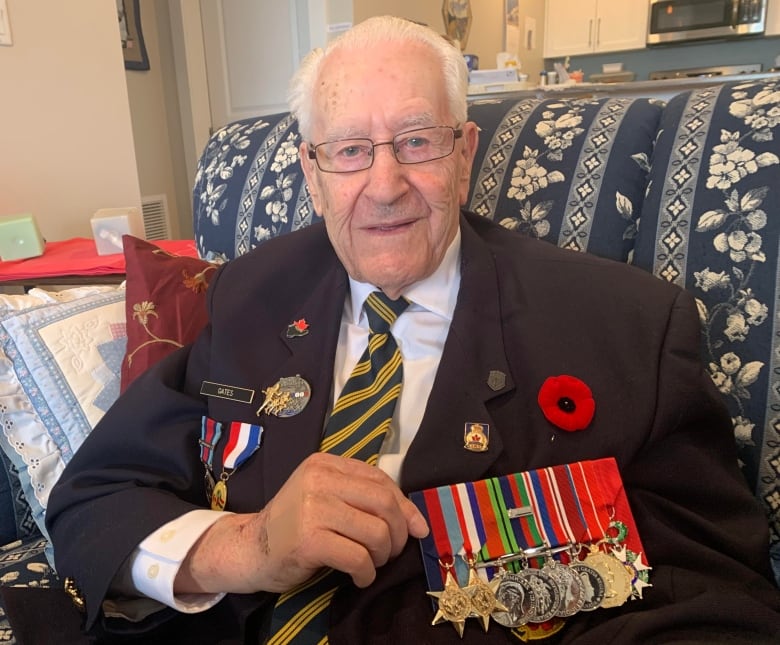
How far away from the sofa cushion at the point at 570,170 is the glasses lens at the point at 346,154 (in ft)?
→ 1.05

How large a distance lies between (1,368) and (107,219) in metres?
0.89

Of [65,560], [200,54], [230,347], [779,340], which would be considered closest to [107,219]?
[230,347]

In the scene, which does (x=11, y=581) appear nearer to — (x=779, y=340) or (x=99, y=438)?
(x=99, y=438)

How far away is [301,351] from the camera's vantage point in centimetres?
98

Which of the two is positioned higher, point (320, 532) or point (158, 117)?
point (158, 117)

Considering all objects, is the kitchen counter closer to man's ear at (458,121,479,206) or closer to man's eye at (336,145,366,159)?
man's ear at (458,121,479,206)

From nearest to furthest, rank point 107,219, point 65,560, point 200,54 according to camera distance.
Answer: point 65,560
point 107,219
point 200,54

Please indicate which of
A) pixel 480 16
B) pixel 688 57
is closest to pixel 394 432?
pixel 480 16

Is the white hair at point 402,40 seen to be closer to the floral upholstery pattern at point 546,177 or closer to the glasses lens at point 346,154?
the glasses lens at point 346,154

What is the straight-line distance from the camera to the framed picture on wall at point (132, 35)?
327 cm

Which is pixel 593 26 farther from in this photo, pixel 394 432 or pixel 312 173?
pixel 394 432

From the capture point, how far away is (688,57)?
4723 millimetres

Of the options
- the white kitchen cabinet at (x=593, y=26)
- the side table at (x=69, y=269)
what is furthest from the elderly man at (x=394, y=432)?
the white kitchen cabinet at (x=593, y=26)

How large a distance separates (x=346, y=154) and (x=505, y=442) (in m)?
0.49
